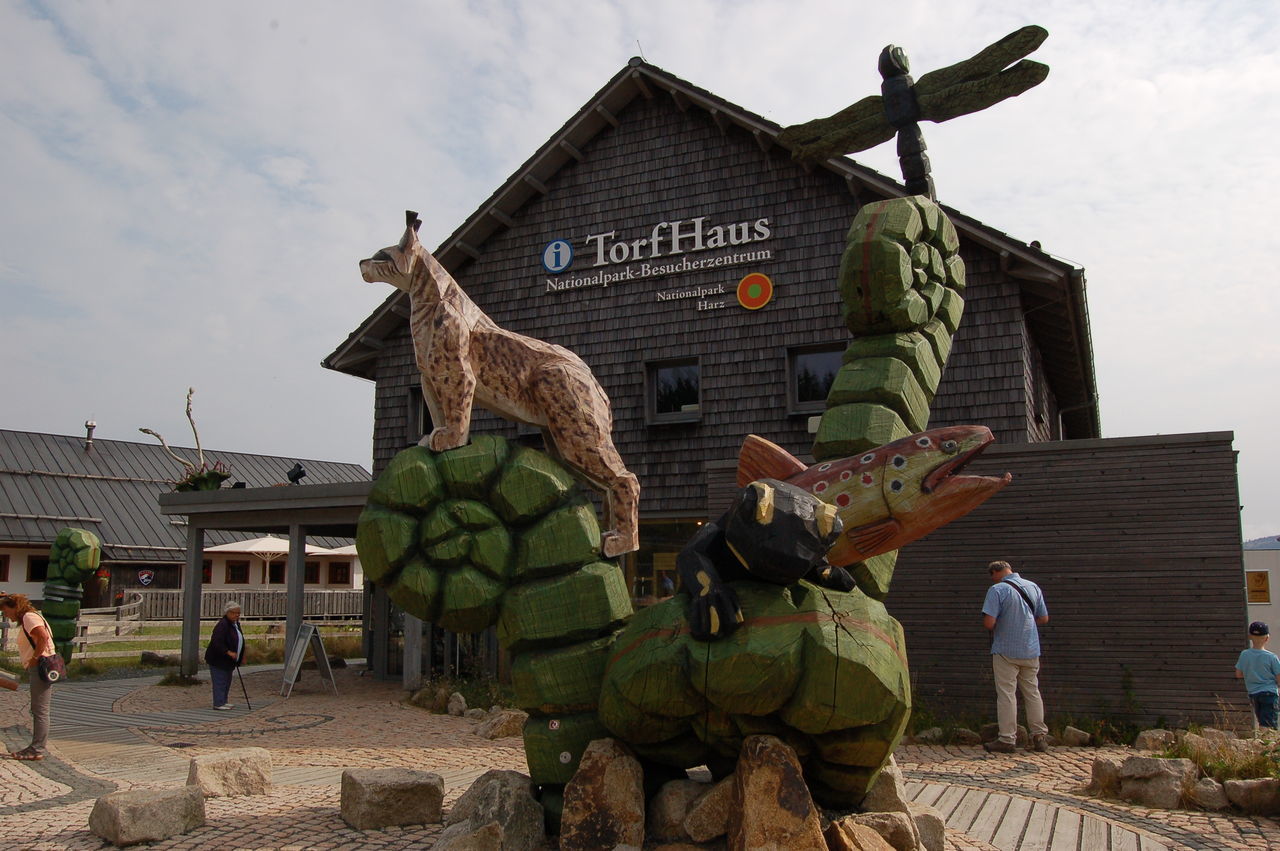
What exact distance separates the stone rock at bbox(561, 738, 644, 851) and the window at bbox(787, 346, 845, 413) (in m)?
8.52

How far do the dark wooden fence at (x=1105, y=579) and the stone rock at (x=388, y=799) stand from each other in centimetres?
609

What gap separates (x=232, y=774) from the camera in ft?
21.1

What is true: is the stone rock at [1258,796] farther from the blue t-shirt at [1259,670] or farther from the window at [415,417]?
the window at [415,417]

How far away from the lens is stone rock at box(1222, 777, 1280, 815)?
5910 mm

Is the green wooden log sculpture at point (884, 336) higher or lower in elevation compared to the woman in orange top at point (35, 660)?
higher

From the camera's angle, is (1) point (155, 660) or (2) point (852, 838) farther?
(1) point (155, 660)

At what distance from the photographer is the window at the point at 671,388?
13250 millimetres

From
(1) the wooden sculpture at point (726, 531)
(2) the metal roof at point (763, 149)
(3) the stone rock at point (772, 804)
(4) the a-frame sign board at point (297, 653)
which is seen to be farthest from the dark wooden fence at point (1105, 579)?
(4) the a-frame sign board at point (297, 653)

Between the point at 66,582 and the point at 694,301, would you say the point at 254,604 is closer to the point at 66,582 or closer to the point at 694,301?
the point at 66,582

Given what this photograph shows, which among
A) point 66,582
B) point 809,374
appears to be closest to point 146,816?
point 809,374

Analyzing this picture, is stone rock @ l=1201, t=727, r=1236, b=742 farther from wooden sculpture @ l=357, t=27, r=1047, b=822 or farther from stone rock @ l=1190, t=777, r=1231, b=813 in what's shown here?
wooden sculpture @ l=357, t=27, r=1047, b=822

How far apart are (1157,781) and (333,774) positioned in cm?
631

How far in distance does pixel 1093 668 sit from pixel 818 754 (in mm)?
6258

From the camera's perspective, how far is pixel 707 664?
401 centimetres
